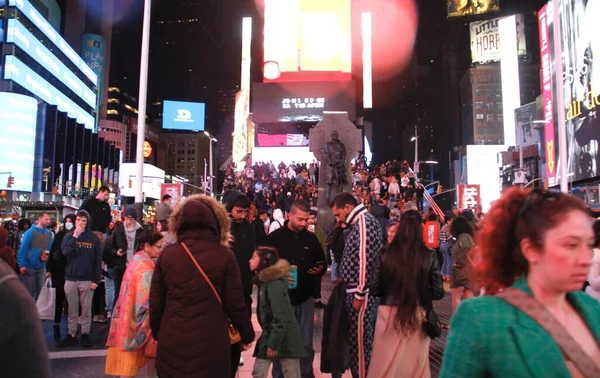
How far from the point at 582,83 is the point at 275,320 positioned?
37522mm

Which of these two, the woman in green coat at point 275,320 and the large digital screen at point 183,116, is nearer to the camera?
the woman in green coat at point 275,320

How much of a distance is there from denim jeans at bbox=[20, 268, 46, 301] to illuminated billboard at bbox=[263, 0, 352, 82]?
1675 inches

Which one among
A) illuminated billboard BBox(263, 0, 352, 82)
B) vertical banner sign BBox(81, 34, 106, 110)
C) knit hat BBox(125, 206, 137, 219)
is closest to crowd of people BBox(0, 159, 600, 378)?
knit hat BBox(125, 206, 137, 219)

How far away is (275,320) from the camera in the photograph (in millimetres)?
4555

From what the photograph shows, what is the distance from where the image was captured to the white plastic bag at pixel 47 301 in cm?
846

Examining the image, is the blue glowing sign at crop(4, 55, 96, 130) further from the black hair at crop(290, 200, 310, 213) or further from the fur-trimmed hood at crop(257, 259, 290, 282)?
the fur-trimmed hood at crop(257, 259, 290, 282)

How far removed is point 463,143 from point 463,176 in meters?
26.2

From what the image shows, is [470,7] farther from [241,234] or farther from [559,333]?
[559,333]

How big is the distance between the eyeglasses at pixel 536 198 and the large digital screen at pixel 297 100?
155 ft

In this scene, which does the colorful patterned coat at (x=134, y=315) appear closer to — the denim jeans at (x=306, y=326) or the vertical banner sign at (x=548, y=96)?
the denim jeans at (x=306, y=326)

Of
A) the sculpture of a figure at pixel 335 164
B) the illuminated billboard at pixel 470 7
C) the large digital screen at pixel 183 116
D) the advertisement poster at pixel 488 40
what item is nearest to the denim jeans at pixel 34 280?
the sculpture of a figure at pixel 335 164

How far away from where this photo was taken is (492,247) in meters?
1.83

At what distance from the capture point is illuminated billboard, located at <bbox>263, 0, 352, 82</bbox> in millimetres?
50312

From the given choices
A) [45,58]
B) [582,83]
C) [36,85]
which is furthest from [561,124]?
[45,58]
